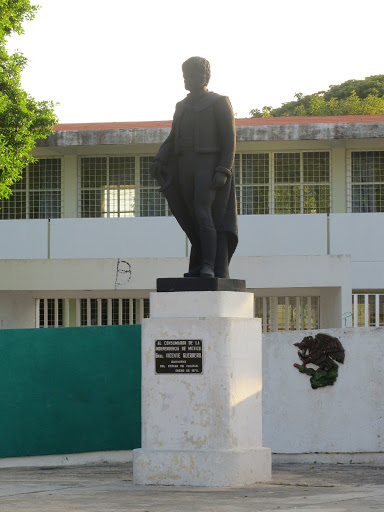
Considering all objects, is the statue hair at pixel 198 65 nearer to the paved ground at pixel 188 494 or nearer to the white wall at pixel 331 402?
the white wall at pixel 331 402

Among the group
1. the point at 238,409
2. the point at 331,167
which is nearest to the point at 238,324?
the point at 238,409

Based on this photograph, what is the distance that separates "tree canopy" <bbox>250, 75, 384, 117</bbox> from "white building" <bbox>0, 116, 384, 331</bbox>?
2772 centimetres

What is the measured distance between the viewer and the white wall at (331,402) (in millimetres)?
14039

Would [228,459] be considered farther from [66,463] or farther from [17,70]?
[17,70]

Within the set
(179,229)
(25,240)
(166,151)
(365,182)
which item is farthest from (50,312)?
(166,151)

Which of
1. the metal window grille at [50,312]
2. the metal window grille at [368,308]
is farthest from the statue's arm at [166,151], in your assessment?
the metal window grille at [50,312]

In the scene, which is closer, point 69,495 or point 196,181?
point 69,495

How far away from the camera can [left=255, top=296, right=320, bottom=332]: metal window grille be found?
25.8 meters

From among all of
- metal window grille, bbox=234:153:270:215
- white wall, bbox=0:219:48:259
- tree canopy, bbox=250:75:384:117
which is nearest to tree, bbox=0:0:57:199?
white wall, bbox=0:219:48:259

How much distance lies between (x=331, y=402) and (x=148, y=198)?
41.9ft

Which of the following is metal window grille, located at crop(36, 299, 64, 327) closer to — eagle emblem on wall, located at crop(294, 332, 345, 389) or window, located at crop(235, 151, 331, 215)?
window, located at crop(235, 151, 331, 215)

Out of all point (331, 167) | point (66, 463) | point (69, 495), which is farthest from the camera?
point (331, 167)

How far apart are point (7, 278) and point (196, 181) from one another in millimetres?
11933

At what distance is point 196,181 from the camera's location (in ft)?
38.4
